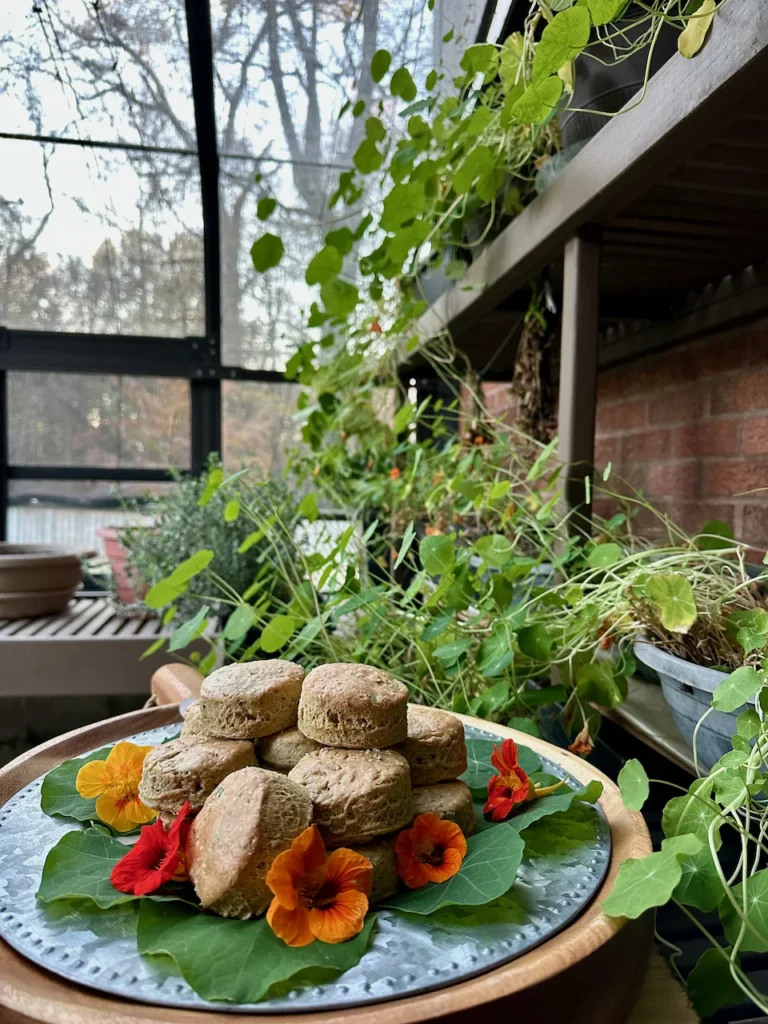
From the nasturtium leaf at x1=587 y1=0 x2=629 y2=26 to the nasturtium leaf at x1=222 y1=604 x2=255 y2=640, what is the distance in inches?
24.0

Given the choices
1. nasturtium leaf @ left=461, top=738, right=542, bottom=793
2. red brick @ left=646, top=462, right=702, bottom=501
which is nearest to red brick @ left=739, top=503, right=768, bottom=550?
red brick @ left=646, top=462, right=702, bottom=501

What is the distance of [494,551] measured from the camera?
2.22ft

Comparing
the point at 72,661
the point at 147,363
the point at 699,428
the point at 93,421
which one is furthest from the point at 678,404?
the point at 93,421

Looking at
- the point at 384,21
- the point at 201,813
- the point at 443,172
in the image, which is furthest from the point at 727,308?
the point at 384,21

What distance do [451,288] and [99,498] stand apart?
6.57ft

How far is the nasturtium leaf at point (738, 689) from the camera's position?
1.20ft

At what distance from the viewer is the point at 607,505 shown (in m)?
1.27

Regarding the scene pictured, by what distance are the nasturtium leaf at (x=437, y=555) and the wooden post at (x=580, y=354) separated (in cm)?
17

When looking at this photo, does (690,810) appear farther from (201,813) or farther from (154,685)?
(154,685)

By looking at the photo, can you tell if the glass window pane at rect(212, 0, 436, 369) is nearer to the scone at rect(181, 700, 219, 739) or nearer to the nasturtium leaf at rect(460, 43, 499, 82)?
the nasturtium leaf at rect(460, 43, 499, 82)

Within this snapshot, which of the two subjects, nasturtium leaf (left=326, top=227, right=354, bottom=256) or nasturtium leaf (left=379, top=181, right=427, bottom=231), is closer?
nasturtium leaf (left=379, top=181, right=427, bottom=231)

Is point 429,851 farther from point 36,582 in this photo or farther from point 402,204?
point 36,582

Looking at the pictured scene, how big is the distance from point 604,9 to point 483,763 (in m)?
0.54

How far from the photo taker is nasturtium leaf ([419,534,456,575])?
672 millimetres
